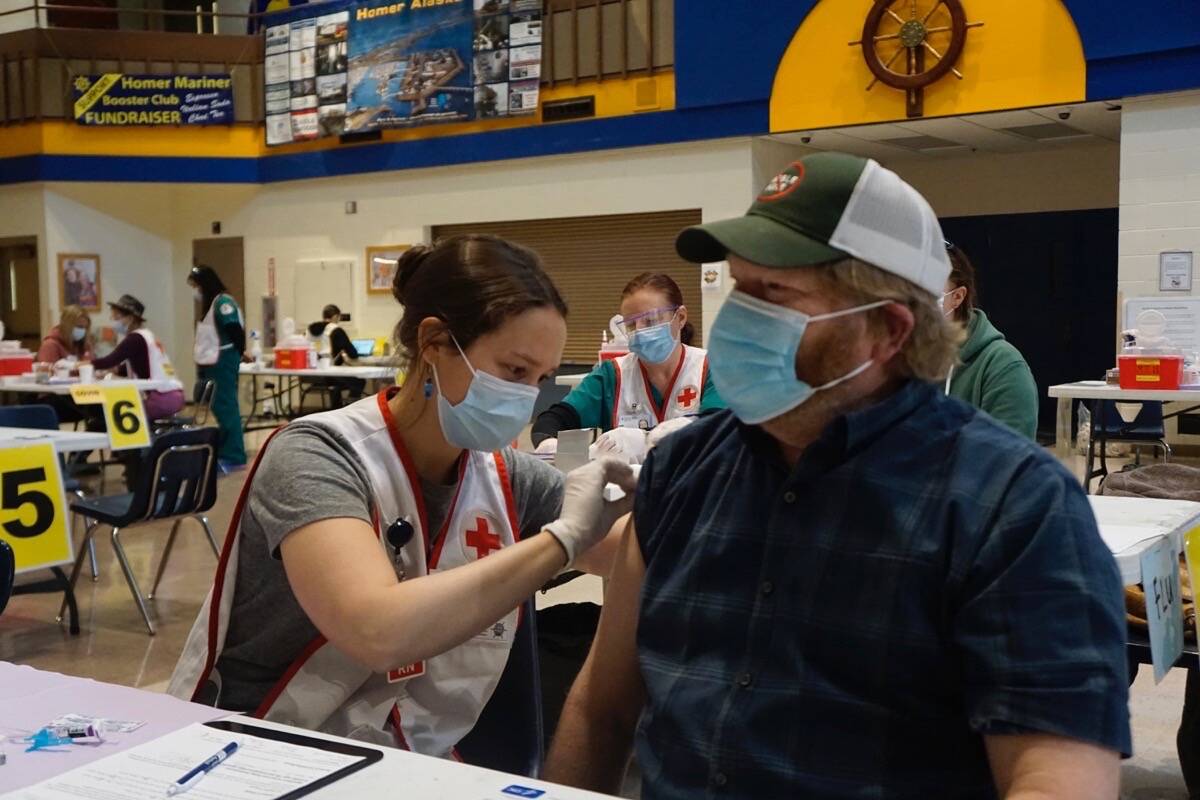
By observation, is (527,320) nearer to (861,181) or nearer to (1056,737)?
(861,181)

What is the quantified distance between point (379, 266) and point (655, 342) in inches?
367

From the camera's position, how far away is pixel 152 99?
13.3m

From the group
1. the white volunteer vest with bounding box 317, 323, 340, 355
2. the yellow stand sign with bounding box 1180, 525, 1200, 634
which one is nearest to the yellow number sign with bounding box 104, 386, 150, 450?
the white volunteer vest with bounding box 317, 323, 340, 355

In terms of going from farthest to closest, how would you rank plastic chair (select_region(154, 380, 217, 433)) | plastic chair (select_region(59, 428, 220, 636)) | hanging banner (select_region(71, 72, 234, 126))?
1. hanging banner (select_region(71, 72, 234, 126))
2. plastic chair (select_region(154, 380, 217, 433))
3. plastic chair (select_region(59, 428, 220, 636))

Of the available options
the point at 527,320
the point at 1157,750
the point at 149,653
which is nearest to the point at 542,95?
the point at 149,653

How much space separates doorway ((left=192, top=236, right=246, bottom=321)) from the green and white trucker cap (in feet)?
45.1

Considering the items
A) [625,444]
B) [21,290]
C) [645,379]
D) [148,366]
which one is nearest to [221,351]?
[148,366]

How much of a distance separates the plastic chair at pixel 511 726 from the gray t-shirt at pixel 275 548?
1.25 feet

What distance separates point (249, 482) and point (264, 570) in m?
0.13

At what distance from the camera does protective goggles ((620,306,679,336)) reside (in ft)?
13.0

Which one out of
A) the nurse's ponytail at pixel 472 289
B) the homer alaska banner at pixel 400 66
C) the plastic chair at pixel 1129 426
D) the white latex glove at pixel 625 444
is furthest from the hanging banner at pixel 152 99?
the nurse's ponytail at pixel 472 289

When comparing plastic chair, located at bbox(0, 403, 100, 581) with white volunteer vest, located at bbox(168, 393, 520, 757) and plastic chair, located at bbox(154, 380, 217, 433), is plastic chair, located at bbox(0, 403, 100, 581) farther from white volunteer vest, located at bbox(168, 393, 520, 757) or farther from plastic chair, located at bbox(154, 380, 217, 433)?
white volunteer vest, located at bbox(168, 393, 520, 757)

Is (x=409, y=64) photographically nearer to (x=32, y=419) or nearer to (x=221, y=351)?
(x=221, y=351)

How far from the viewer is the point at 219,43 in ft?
43.5
